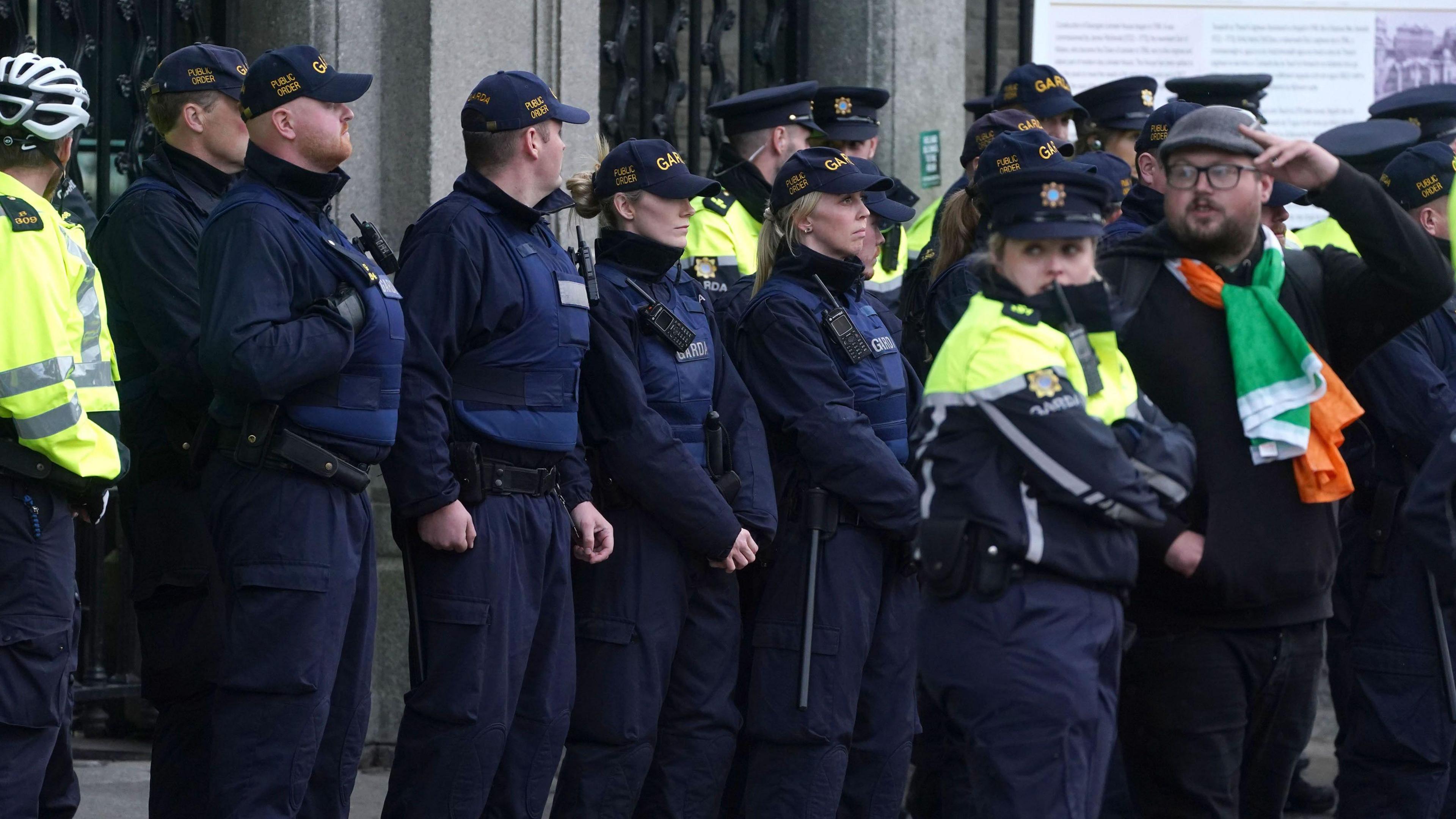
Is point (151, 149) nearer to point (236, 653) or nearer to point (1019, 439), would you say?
point (236, 653)

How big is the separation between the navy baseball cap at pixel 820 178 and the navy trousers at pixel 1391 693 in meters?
1.76

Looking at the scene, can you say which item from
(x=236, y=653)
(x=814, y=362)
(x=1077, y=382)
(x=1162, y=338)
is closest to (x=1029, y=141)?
(x=814, y=362)

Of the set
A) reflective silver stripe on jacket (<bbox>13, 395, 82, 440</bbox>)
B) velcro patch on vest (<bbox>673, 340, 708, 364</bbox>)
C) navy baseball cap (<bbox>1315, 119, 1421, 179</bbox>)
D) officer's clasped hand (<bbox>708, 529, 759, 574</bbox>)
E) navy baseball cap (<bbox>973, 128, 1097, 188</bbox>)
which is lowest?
officer's clasped hand (<bbox>708, 529, 759, 574</bbox>)

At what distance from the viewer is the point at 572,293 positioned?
5.09m

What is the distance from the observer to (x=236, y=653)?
177 inches

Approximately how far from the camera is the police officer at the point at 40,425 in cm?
437

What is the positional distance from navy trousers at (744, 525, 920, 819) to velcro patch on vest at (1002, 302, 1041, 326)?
151cm

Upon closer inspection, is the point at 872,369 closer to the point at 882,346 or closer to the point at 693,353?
the point at 882,346

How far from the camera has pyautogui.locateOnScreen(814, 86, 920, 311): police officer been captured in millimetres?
6891

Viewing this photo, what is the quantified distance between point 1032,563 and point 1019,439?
0.26m

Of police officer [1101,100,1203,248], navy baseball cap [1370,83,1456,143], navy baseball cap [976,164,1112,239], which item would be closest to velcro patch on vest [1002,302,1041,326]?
navy baseball cap [976,164,1112,239]

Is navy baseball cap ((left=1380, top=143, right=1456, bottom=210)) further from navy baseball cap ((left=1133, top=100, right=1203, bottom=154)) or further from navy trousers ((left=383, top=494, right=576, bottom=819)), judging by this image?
navy trousers ((left=383, top=494, right=576, bottom=819))

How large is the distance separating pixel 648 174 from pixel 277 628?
1.68 meters

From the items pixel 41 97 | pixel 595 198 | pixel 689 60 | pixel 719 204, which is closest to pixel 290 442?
pixel 41 97
